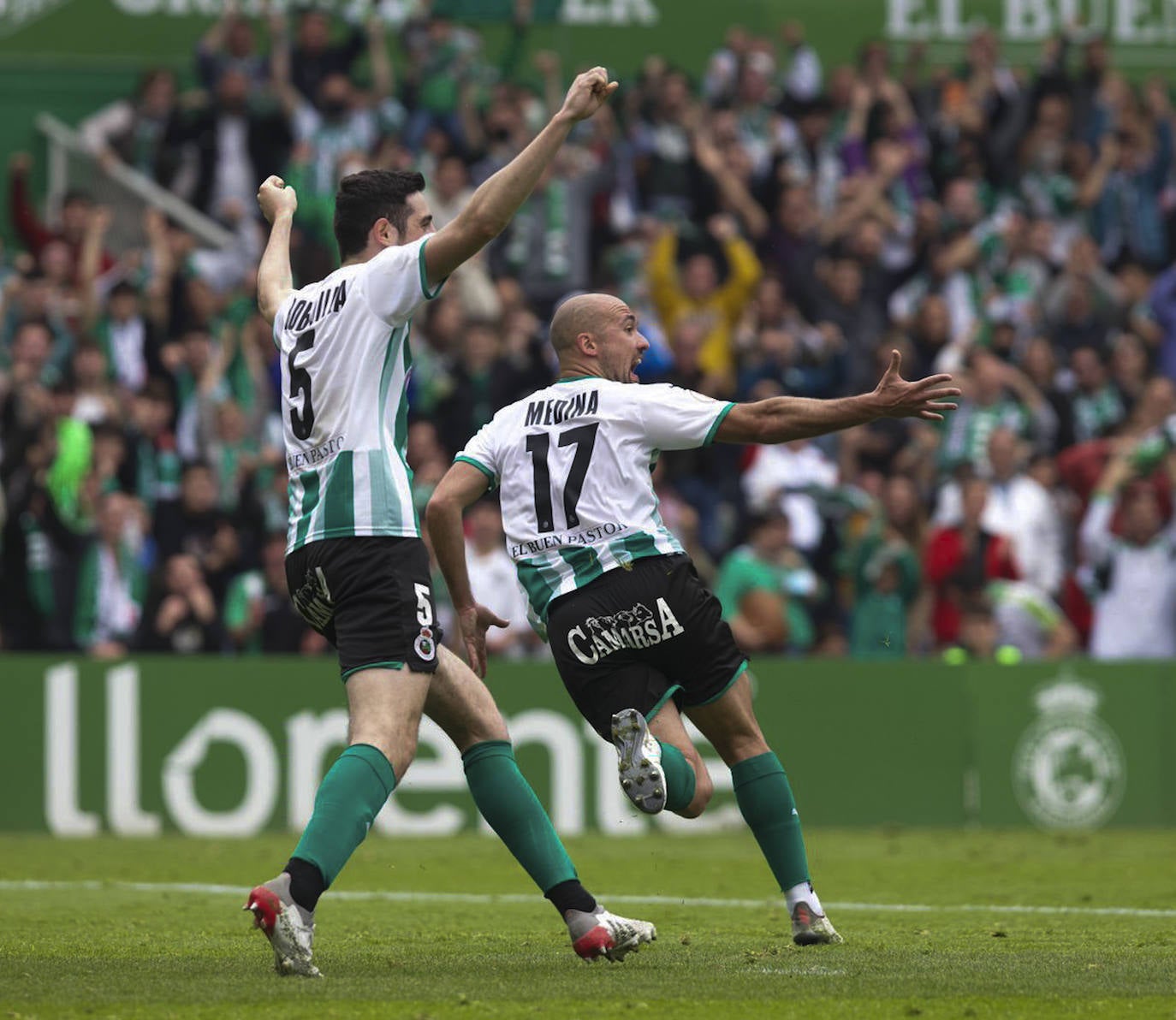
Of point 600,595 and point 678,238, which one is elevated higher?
point 678,238

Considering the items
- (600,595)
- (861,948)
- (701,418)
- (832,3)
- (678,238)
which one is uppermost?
(832,3)

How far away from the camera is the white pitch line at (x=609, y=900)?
977 centimetres

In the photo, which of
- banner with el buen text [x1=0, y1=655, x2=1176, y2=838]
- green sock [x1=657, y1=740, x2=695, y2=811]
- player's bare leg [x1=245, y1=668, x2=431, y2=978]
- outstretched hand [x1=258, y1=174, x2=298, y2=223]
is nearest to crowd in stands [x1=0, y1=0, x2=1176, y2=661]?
banner with el buen text [x1=0, y1=655, x2=1176, y2=838]

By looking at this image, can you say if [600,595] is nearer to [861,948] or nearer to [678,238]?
[861,948]

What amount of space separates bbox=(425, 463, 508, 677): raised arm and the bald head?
0.61 metres

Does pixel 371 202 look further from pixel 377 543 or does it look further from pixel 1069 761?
pixel 1069 761

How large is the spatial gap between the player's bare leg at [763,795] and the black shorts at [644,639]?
11cm

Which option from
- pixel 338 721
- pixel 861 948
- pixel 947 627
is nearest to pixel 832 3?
pixel 947 627

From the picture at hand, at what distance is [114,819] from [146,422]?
10.6 ft

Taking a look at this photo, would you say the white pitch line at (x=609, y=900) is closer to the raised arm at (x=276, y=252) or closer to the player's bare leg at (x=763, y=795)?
the player's bare leg at (x=763, y=795)

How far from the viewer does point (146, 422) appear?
652 inches

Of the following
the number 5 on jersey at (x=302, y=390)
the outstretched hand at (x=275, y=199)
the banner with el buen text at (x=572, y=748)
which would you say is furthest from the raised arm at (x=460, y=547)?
the banner with el buen text at (x=572, y=748)

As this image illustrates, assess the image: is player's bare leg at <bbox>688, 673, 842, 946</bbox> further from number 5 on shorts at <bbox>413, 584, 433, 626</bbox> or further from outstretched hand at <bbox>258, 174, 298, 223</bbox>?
outstretched hand at <bbox>258, 174, 298, 223</bbox>

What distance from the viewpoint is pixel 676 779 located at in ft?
24.8
